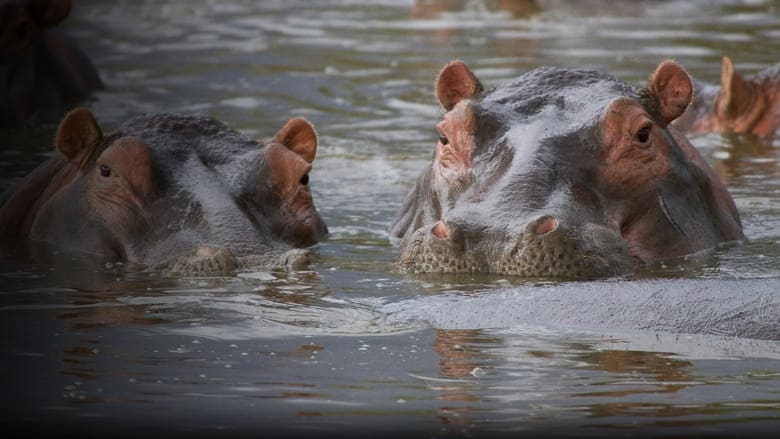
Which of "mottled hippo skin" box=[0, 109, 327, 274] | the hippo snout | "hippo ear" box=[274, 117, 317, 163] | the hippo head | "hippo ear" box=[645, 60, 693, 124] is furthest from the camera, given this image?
the hippo head

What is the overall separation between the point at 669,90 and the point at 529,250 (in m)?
1.66

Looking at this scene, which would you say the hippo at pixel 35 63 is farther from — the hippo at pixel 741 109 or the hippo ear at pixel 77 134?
the hippo at pixel 741 109

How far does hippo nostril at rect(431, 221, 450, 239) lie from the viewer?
7.43m

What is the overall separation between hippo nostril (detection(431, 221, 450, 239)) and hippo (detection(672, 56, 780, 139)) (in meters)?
6.06

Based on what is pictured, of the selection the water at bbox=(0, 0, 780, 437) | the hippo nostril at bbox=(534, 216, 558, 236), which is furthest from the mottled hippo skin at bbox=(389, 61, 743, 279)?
the water at bbox=(0, 0, 780, 437)

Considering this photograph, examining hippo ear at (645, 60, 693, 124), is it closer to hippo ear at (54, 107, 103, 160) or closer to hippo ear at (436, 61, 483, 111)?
hippo ear at (436, 61, 483, 111)

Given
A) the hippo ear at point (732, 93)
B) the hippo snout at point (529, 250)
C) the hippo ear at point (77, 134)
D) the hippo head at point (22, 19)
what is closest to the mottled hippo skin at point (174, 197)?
the hippo ear at point (77, 134)

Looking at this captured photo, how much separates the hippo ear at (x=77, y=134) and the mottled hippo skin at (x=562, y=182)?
1698 millimetres

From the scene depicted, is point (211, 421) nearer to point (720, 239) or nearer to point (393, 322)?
point (393, 322)

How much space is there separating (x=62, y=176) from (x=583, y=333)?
3.75 m

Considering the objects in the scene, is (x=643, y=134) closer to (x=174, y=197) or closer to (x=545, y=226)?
(x=545, y=226)

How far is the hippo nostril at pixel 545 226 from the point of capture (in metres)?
7.21

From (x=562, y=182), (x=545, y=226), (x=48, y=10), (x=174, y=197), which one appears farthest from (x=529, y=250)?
(x=48, y=10)

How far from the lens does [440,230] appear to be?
24.5 feet
